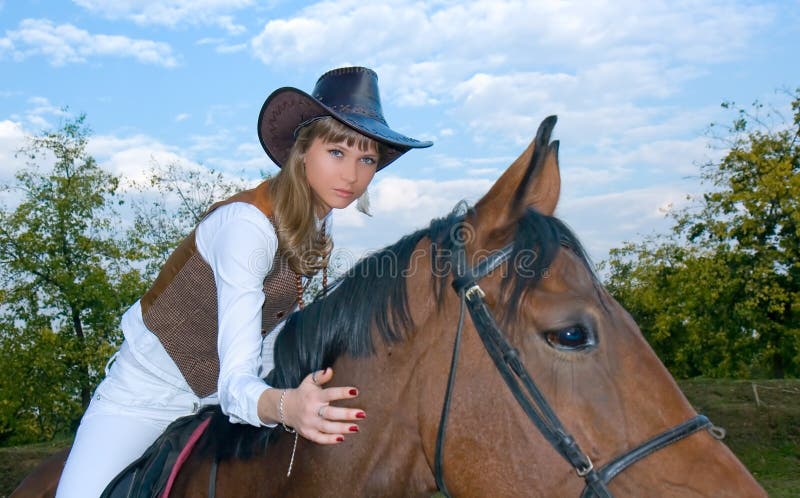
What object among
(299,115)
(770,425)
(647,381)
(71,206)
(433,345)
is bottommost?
(770,425)

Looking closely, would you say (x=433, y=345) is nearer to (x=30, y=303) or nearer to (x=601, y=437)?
(x=601, y=437)

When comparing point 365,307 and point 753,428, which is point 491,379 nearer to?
point 365,307

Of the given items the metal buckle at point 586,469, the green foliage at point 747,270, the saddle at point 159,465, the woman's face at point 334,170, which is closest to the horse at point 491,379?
the metal buckle at point 586,469

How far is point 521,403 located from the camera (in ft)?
6.60

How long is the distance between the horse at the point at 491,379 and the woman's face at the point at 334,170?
0.44 meters

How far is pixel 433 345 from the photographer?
2203 millimetres

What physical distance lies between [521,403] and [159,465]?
1491 millimetres

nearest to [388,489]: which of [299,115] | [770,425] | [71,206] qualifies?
[299,115]

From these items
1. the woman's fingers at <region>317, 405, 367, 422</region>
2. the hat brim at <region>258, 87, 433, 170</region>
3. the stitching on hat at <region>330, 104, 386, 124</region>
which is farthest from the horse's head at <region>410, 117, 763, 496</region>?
the stitching on hat at <region>330, 104, 386, 124</region>

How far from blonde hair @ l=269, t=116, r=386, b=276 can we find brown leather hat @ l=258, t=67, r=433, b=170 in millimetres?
68

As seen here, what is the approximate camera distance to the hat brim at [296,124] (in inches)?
106

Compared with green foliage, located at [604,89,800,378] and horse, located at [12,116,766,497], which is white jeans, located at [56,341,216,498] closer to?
horse, located at [12,116,766,497]

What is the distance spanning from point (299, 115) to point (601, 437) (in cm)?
184

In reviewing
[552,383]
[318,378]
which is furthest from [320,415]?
[552,383]
